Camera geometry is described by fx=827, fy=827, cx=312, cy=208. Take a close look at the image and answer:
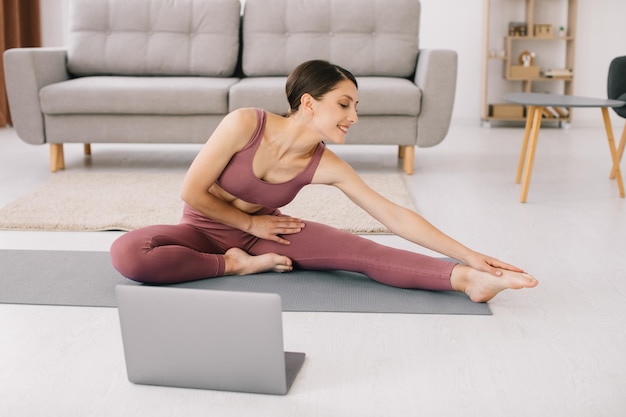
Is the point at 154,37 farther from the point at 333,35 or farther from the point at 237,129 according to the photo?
the point at 237,129

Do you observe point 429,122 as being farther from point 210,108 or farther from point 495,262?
Answer: point 495,262

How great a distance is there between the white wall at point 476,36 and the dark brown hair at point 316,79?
12.9 ft

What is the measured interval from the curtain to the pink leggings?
12.3 ft

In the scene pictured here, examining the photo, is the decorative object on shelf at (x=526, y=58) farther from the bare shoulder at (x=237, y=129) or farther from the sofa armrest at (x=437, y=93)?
the bare shoulder at (x=237, y=129)

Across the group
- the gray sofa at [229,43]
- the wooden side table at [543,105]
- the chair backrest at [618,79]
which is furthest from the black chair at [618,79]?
the gray sofa at [229,43]

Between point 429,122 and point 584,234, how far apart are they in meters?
1.25

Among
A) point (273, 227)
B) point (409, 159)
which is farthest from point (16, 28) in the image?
point (273, 227)

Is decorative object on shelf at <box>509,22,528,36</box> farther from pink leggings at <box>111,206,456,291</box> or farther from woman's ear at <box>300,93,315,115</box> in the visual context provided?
woman's ear at <box>300,93,315,115</box>

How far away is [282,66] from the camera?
4.32m

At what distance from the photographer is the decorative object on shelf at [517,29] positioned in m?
5.78

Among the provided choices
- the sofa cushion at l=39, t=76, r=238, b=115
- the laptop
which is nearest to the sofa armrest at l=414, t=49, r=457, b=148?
the sofa cushion at l=39, t=76, r=238, b=115

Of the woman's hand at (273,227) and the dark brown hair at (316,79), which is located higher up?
the dark brown hair at (316,79)

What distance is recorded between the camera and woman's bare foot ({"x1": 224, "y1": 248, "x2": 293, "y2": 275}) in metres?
2.31

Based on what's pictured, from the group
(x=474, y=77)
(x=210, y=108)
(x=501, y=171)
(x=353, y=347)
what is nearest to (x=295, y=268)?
(x=353, y=347)
